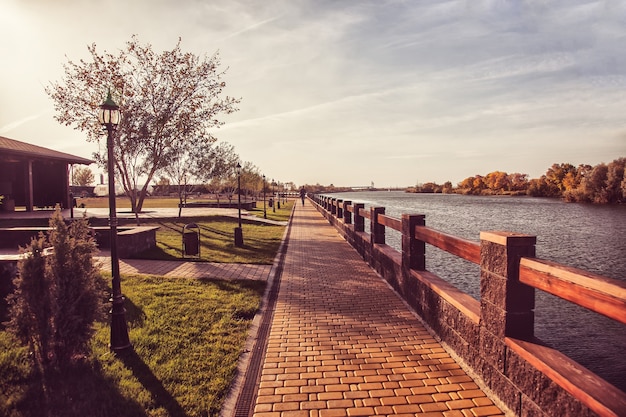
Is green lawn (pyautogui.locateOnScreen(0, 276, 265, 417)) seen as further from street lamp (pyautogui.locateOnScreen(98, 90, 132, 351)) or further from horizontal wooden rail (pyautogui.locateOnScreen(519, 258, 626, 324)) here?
horizontal wooden rail (pyautogui.locateOnScreen(519, 258, 626, 324))

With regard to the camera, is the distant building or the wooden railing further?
the distant building

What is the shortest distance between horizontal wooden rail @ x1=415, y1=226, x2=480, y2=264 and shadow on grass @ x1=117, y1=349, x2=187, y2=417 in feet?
11.1

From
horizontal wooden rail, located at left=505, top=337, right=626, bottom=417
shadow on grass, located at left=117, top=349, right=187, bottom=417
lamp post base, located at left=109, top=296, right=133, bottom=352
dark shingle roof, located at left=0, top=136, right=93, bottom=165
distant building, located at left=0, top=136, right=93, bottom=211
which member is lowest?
shadow on grass, located at left=117, top=349, right=187, bottom=417

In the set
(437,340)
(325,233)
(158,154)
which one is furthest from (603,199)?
(437,340)

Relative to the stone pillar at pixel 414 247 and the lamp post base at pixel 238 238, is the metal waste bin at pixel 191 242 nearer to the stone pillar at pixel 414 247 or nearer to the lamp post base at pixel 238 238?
the lamp post base at pixel 238 238

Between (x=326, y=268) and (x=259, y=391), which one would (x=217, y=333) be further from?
(x=326, y=268)

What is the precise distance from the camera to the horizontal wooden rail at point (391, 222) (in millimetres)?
7595

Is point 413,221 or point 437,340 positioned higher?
point 413,221

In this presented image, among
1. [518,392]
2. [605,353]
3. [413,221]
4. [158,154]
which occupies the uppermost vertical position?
[158,154]

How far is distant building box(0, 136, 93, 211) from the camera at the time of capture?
87.7ft

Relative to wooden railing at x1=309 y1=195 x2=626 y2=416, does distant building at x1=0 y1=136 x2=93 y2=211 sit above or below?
above

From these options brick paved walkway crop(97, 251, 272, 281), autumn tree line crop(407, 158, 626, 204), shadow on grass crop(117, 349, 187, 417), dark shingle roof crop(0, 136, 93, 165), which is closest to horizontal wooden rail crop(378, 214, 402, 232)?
brick paved walkway crop(97, 251, 272, 281)

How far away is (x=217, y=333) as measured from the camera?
5.25 metres

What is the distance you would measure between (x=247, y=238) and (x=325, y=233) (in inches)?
151
